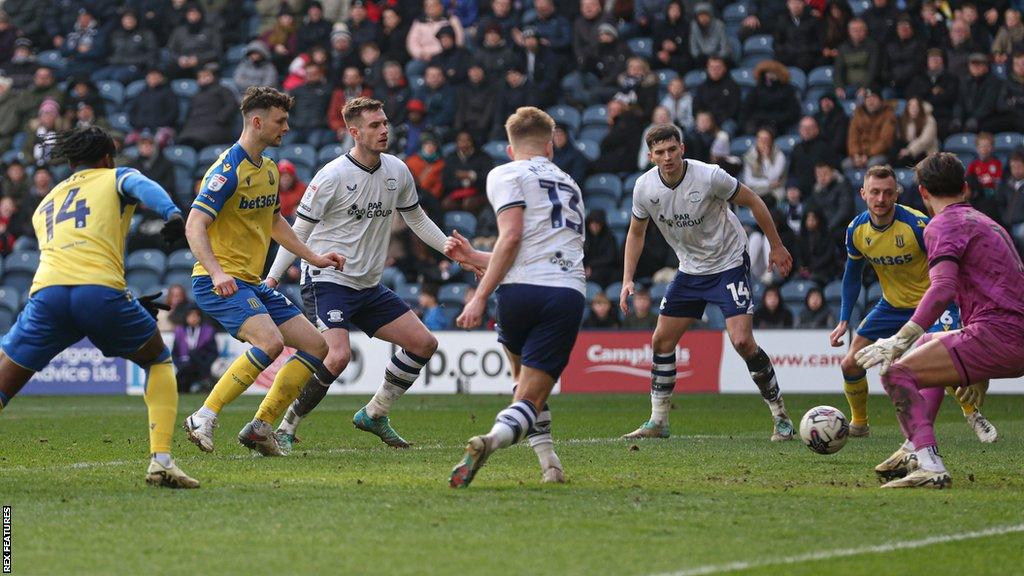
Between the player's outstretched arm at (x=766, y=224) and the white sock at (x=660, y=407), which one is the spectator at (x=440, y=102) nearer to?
the white sock at (x=660, y=407)

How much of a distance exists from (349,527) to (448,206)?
1728cm

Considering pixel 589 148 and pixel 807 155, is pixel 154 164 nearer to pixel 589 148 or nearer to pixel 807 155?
pixel 589 148

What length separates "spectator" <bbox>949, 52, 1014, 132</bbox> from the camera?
22359 mm

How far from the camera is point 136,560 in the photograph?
5.88 metres

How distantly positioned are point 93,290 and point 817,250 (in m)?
15.2

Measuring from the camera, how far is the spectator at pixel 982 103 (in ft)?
73.4

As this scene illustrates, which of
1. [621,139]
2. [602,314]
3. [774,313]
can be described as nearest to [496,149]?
[621,139]

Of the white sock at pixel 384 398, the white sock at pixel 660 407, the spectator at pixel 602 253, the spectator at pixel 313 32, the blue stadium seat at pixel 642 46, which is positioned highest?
the spectator at pixel 313 32

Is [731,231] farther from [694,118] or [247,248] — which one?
[694,118]

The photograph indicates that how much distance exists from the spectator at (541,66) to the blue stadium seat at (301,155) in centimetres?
418

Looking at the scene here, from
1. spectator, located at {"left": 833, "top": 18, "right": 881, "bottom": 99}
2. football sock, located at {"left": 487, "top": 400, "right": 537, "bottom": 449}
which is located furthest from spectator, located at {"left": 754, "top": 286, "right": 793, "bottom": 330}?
football sock, located at {"left": 487, "top": 400, "right": 537, "bottom": 449}

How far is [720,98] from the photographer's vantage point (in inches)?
930

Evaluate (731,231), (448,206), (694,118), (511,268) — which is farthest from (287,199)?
(511,268)

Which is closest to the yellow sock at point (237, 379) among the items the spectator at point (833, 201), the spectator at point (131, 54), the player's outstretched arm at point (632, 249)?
the player's outstretched arm at point (632, 249)
